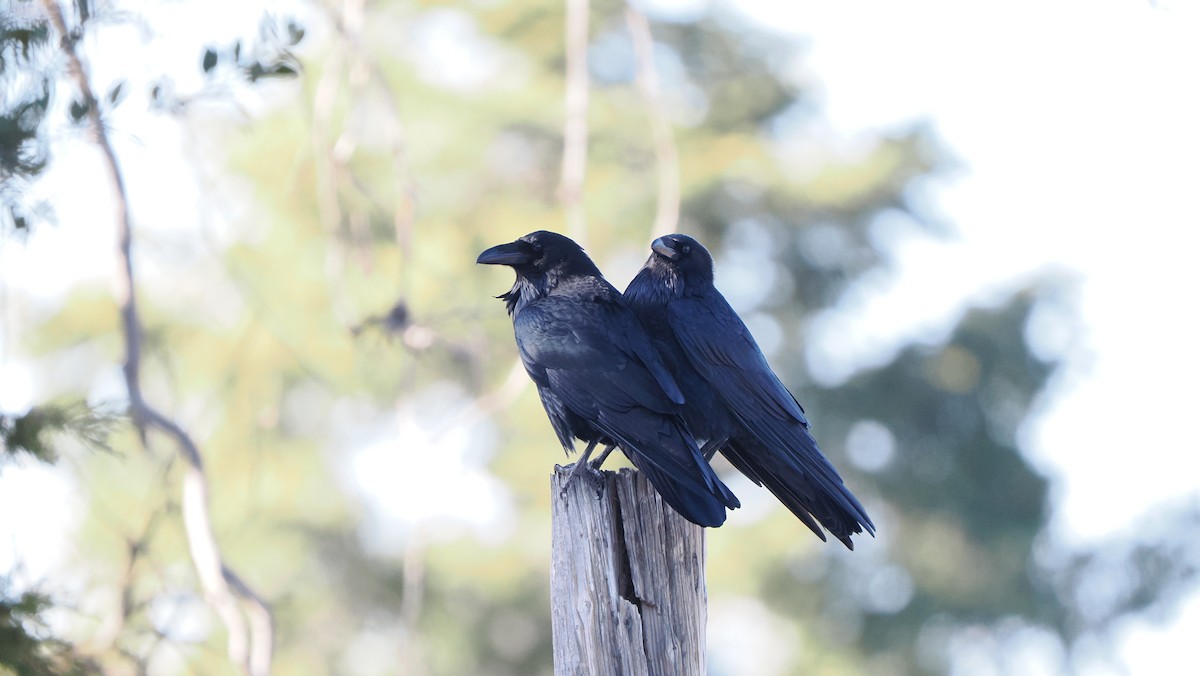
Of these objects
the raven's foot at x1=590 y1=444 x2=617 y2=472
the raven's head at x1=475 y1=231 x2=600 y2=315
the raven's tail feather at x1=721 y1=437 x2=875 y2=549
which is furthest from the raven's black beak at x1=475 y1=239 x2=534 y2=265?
the raven's tail feather at x1=721 y1=437 x2=875 y2=549

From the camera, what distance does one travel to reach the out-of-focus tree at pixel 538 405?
40.8 feet

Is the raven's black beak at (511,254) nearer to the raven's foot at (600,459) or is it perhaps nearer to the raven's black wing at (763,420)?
the raven's black wing at (763,420)

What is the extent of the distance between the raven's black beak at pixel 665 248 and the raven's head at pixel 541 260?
310 mm

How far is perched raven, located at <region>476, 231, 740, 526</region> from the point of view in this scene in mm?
3090

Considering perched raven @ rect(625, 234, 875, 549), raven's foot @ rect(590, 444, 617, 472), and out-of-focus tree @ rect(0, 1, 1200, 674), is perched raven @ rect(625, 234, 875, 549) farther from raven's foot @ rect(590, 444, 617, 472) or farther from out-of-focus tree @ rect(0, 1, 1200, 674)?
out-of-focus tree @ rect(0, 1, 1200, 674)

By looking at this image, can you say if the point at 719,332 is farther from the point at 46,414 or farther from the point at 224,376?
the point at 224,376

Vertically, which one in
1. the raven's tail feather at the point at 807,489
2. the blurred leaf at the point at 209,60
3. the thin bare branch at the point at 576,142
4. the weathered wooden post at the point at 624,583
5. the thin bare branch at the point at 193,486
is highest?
the thin bare branch at the point at 576,142

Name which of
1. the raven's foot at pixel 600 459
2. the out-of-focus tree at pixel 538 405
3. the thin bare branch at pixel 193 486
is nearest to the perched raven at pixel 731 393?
the raven's foot at pixel 600 459

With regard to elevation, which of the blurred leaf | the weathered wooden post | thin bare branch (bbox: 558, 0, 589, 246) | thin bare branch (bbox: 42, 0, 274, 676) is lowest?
the weathered wooden post

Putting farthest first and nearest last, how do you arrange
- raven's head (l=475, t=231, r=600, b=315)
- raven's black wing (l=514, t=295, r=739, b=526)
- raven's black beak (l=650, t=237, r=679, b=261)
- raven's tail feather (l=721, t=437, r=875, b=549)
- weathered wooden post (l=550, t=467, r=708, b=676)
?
raven's head (l=475, t=231, r=600, b=315), raven's black beak (l=650, t=237, r=679, b=261), raven's tail feather (l=721, t=437, r=875, b=549), raven's black wing (l=514, t=295, r=739, b=526), weathered wooden post (l=550, t=467, r=708, b=676)

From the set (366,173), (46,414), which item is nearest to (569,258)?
(46,414)

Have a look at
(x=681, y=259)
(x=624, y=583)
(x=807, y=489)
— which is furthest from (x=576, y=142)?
(x=624, y=583)

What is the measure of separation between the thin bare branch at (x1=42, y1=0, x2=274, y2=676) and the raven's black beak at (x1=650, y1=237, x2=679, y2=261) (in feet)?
7.15

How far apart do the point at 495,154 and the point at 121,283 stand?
933 centimetres
